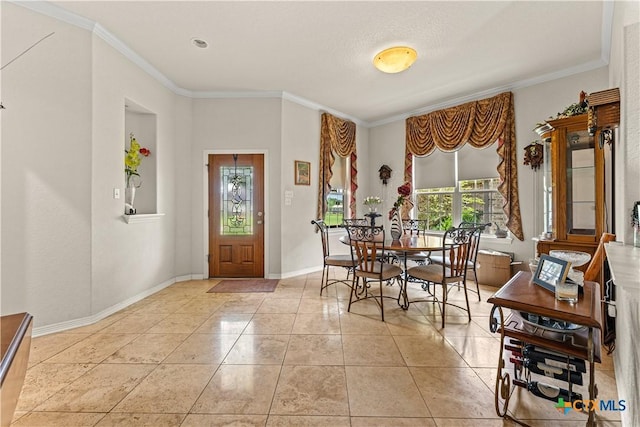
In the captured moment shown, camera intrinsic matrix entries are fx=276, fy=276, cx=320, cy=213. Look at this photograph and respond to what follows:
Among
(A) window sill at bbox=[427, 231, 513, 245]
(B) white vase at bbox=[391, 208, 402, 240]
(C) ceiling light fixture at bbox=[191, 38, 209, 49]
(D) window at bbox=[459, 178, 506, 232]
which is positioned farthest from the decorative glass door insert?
(A) window sill at bbox=[427, 231, 513, 245]

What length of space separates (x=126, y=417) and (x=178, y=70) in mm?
3821

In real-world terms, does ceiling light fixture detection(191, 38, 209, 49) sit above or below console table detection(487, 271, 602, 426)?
above

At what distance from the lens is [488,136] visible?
13.6ft

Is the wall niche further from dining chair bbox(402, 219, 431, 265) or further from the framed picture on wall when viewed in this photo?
dining chair bbox(402, 219, 431, 265)

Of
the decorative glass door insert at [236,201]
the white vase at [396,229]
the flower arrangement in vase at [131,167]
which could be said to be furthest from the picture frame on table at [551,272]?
the flower arrangement in vase at [131,167]

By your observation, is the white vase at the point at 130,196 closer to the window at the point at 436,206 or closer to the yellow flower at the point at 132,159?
the yellow flower at the point at 132,159

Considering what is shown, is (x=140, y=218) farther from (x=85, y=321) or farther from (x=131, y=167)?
(x=85, y=321)

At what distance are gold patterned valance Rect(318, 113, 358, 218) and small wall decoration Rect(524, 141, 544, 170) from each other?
9.26ft

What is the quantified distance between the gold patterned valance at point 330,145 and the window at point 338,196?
0.66 ft

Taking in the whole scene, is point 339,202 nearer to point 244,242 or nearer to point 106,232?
point 244,242

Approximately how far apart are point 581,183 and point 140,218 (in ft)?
16.1

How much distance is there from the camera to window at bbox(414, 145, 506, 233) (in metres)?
4.32

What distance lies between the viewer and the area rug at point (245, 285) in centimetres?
385

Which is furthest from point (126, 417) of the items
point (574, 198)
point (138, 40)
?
point (574, 198)
